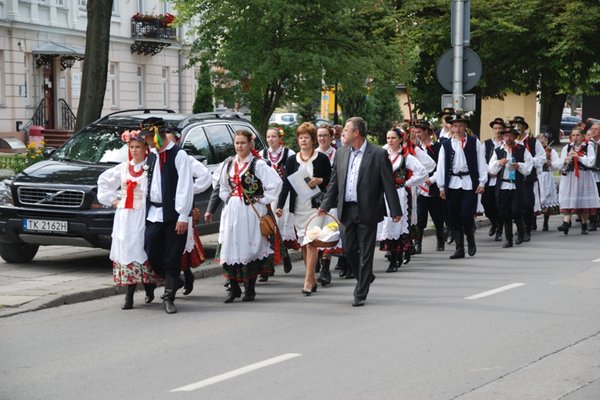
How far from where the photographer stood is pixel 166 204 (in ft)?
37.7

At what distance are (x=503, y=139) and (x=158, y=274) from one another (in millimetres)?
8224

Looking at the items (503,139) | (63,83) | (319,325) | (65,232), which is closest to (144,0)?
(63,83)

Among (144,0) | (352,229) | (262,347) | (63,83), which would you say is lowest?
(262,347)

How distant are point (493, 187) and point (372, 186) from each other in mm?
7321

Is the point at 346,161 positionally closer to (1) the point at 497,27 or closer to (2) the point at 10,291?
(2) the point at 10,291

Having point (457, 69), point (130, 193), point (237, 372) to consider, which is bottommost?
point (237, 372)

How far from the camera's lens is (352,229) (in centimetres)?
1200

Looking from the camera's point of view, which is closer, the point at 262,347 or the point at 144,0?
the point at 262,347

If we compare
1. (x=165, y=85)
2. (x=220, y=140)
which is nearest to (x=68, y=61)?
(x=165, y=85)

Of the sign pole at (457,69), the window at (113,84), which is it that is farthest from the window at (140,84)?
the sign pole at (457,69)

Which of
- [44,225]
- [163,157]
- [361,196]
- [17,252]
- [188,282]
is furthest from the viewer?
[17,252]

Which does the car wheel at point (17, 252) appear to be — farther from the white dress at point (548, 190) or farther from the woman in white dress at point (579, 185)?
the white dress at point (548, 190)

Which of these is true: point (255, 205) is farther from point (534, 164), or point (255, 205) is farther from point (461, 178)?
point (534, 164)

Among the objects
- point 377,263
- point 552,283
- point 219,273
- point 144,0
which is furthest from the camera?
point 144,0
